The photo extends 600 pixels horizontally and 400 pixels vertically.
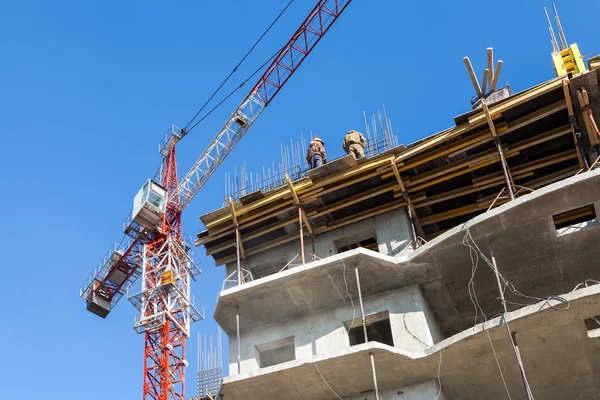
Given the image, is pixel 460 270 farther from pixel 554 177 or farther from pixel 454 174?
pixel 554 177

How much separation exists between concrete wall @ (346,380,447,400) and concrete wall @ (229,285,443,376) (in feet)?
3.51

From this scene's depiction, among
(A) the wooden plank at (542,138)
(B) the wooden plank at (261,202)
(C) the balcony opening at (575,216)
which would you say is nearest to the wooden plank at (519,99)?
(A) the wooden plank at (542,138)

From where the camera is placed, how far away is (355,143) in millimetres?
24234

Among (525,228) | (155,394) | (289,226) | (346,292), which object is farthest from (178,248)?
(525,228)

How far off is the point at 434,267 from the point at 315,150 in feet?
23.3

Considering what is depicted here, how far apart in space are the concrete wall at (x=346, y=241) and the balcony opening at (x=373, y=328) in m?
2.04

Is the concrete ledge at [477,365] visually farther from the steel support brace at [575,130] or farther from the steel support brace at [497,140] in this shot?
the steel support brace at [575,130]

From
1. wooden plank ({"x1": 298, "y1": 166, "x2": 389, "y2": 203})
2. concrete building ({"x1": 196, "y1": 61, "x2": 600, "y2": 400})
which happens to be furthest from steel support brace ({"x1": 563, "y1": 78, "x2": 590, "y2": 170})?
wooden plank ({"x1": 298, "y1": 166, "x2": 389, "y2": 203})

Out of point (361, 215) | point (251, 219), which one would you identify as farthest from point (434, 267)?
point (251, 219)

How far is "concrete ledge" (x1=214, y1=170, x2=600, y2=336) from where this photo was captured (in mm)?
17906

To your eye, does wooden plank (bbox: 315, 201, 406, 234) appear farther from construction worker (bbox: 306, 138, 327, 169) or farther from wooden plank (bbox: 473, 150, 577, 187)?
wooden plank (bbox: 473, 150, 577, 187)

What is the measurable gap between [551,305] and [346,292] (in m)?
6.51

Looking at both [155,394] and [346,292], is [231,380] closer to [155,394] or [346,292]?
[346,292]

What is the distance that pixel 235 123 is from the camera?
4834cm
